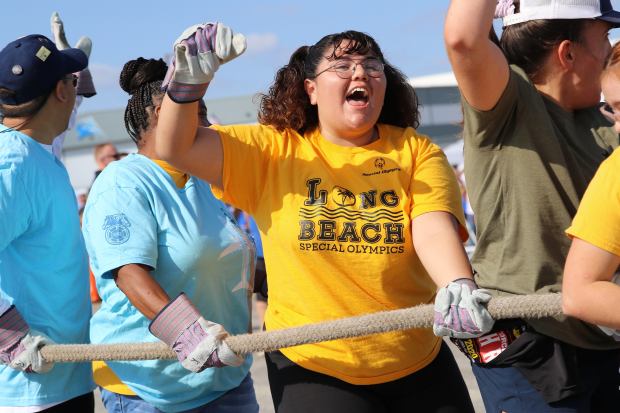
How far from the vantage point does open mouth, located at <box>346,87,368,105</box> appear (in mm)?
2929

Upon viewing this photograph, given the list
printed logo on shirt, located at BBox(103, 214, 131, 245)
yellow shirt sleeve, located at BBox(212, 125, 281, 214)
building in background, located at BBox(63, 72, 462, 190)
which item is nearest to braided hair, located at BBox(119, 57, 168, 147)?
printed logo on shirt, located at BBox(103, 214, 131, 245)

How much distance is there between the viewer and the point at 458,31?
2.42 meters

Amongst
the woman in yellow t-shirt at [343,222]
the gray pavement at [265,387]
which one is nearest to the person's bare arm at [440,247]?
the woman in yellow t-shirt at [343,222]

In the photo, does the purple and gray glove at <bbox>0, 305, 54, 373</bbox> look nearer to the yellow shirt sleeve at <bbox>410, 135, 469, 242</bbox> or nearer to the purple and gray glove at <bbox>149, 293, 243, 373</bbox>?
the purple and gray glove at <bbox>149, 293, 243, 373</bbox>

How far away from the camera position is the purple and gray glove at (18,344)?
10.2 feet

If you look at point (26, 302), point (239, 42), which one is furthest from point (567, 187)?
point (26, 302)

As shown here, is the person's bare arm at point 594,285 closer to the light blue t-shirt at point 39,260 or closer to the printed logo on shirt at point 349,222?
the printed logo on shirt at point 349,222

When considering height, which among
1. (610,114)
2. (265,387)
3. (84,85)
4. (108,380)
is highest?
(84,85)

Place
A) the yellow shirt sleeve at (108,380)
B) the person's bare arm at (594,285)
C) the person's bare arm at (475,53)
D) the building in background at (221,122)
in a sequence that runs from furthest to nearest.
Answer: the building in background at (221,122), the yellow shirt sleeve at (108,380), the person's bare arm at (475,53), the person's bare arm at (594,285)

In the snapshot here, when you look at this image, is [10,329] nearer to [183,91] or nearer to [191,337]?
[191,337]

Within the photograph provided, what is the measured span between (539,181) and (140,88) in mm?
1608

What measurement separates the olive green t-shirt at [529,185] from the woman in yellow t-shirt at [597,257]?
0.45 m

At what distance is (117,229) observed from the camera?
3.09 meters

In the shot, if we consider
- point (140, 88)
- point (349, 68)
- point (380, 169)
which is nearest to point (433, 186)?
point (380, 169)
